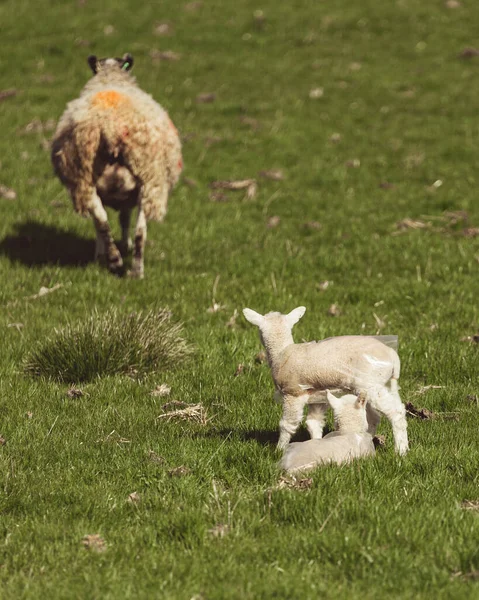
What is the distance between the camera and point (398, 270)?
40.3 ft

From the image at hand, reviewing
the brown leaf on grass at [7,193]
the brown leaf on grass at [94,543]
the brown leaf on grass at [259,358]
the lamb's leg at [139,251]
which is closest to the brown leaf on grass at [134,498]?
the brown leaf on grass at [94,543]

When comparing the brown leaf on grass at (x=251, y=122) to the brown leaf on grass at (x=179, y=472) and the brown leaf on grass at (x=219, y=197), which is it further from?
the brown leaf on grass at (x=179, y=472)

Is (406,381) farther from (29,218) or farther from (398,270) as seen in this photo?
(29,218)

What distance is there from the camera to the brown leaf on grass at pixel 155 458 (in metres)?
6.36

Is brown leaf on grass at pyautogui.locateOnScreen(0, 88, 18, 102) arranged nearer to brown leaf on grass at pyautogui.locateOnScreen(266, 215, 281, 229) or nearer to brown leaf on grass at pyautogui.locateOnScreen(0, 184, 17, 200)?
brown leaf on grass at pyautogui.locateOnScreen(0, 184, 17, 200)

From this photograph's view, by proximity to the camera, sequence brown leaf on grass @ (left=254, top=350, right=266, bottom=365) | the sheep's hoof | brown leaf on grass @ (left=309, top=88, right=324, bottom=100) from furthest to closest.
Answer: brown leaf on grass @ (left=309, top=88, right=324, bottom=100) < the sheep's hoof < brown leaf on grass @ (left=254, top=350, right=266, bottom=365)

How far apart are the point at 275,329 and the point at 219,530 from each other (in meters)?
1.66

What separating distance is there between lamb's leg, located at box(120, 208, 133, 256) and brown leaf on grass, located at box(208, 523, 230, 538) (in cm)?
829

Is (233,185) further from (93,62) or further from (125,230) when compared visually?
(93,62)

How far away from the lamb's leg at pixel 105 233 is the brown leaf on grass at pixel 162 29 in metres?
14.2

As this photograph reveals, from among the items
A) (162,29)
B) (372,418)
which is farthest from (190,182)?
(372,418)

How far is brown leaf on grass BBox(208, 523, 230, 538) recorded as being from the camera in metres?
5.25

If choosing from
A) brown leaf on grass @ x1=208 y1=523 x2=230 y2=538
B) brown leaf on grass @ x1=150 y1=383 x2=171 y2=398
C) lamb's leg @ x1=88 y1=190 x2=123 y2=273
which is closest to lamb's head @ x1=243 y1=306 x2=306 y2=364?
brown leaf on grass @ x1=208 y1=523 x2=230 y2=538

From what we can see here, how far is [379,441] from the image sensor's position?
21.6ft
